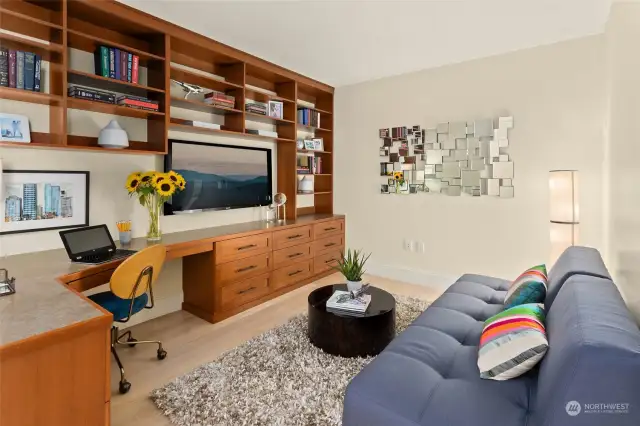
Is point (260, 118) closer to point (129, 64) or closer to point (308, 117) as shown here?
point (308, 117)

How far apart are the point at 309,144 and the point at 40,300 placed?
340 centimetres

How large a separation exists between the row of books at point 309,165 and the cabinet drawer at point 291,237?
0.81 m

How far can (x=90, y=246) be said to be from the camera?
87.5 inches

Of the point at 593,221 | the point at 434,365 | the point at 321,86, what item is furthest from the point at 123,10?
the point at 593,221

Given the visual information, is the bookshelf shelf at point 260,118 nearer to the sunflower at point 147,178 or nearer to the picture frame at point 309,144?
the picture frame at point 309,144

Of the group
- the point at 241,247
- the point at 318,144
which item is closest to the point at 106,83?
the point at 241,247

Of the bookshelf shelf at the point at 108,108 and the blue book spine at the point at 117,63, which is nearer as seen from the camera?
the bookshelf shelf at the point at 108,108

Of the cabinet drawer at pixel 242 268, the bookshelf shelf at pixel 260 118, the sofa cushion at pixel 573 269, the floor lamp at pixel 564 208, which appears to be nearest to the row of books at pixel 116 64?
the bookshelf shelf at pixel 260 118

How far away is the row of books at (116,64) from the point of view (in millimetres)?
2467

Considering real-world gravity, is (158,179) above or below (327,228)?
above

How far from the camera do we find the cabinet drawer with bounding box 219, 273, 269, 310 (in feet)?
9.88

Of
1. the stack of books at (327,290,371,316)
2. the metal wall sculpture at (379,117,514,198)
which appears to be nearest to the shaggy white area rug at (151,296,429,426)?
the stack of books at (327,290,371,316)

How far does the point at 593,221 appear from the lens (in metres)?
3.11

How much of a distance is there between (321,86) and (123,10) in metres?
2.45
